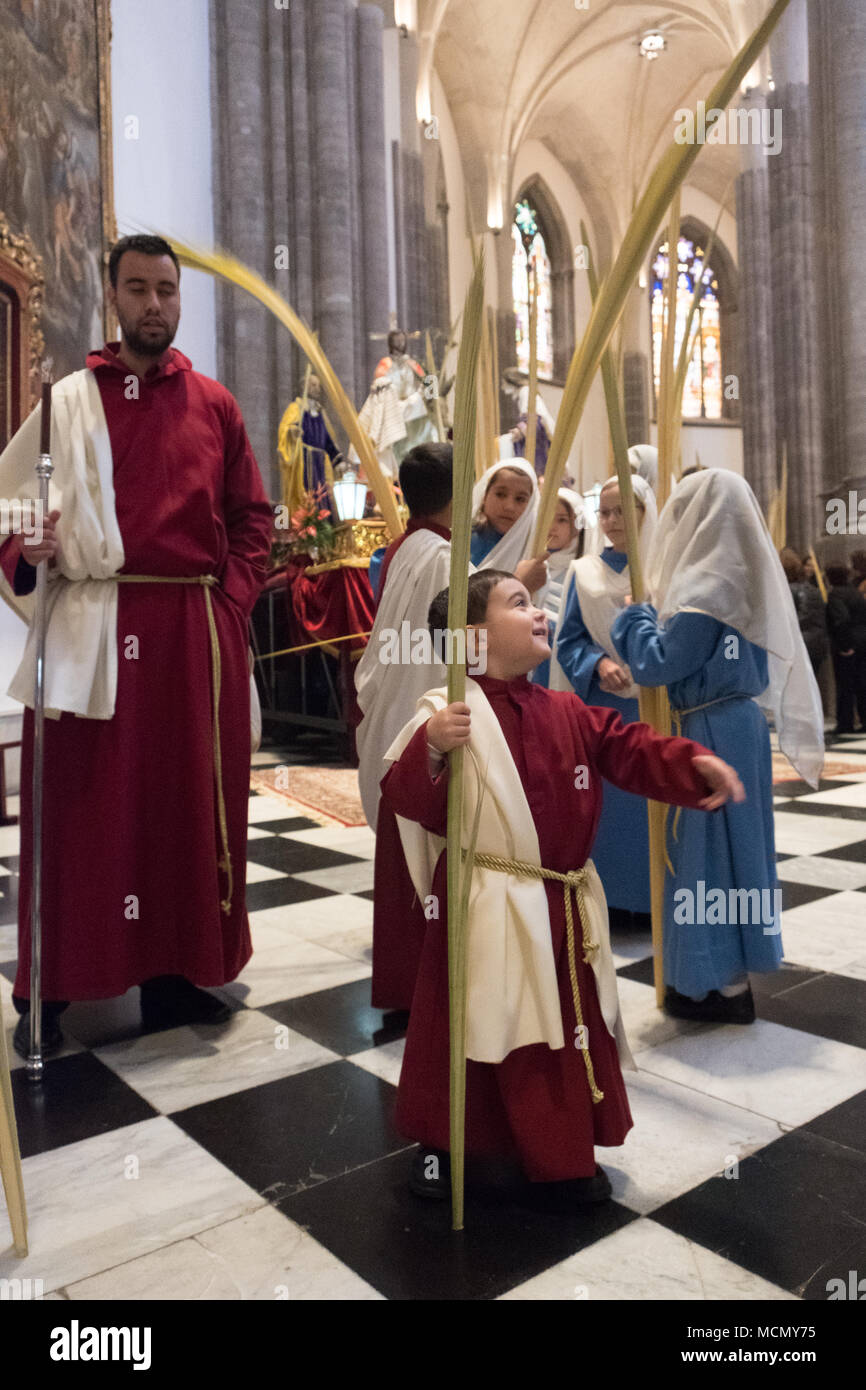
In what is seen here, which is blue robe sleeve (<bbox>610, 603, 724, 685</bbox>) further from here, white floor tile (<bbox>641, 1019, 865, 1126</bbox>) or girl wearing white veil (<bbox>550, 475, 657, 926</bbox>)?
white floor tile (<bbox>641, 1019, 865, 1126</bbox>)

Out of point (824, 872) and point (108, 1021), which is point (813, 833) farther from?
point (108, 1021)

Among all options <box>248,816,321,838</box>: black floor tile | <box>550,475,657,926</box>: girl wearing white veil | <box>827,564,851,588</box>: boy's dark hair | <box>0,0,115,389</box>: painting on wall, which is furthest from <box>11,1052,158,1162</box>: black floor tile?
<box>827,564,851,588</box>: boy's dark hair

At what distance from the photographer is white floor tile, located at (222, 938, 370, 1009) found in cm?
247

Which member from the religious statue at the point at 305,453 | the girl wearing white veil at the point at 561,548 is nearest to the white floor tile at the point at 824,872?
the girl wearing white veil at the point at 561,548

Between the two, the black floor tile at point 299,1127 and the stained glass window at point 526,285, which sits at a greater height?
the stained glass window at point 526,285

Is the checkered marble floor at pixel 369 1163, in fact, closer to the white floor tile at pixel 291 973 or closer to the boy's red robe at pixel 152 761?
the white floor tile at pixel 291 973

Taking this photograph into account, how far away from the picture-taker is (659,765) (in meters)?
1.48

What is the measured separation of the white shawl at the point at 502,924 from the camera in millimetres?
1448

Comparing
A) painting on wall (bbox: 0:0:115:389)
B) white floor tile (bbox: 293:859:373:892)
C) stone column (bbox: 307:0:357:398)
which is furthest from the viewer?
stone column (bbox: 307:0:357:398)

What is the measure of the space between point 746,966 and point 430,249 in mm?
14362

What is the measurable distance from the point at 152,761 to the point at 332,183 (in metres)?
9.22

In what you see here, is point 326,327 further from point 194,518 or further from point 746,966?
point 746,966

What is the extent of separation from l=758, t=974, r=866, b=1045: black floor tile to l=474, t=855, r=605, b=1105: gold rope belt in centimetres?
83

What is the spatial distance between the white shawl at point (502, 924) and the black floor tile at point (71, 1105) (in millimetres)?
747
